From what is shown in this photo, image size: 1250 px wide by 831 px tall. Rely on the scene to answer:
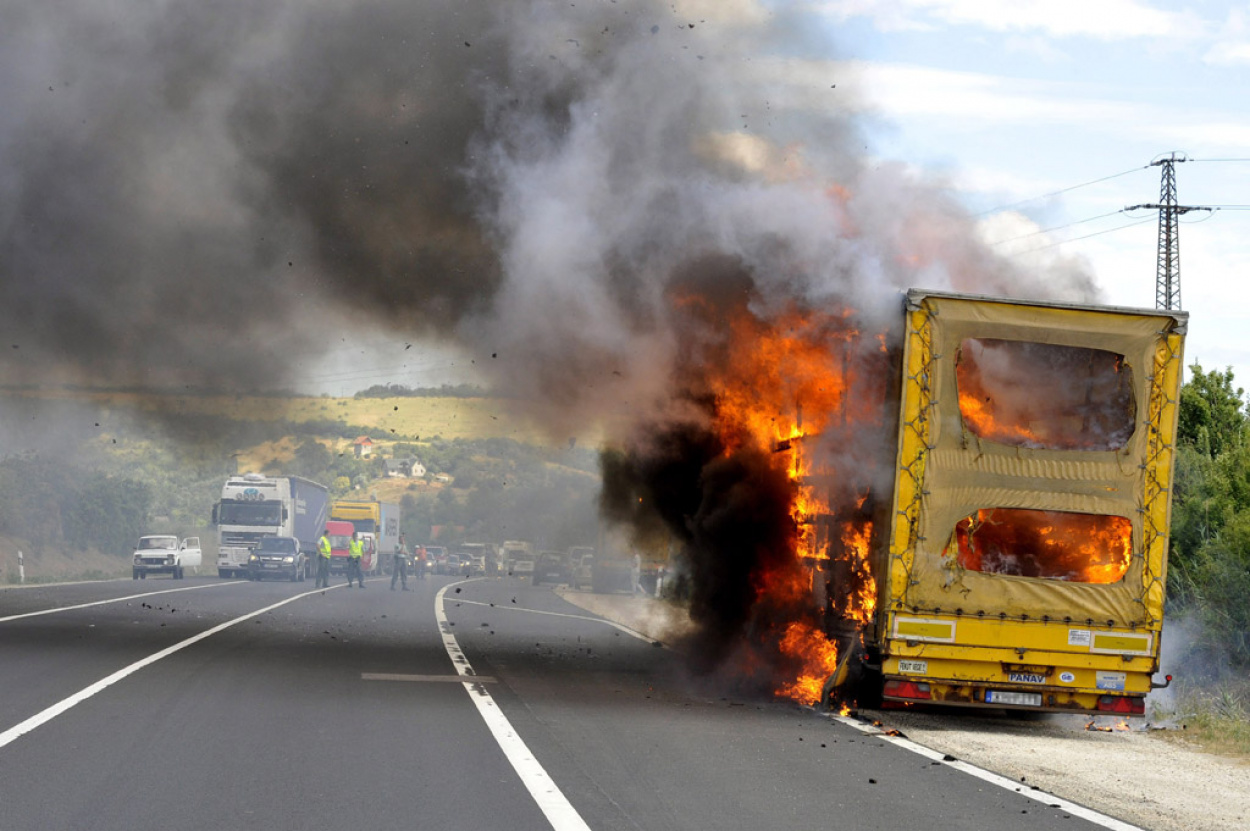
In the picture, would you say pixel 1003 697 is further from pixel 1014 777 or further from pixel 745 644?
pixel 745 644

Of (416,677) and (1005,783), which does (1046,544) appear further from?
(416,677)

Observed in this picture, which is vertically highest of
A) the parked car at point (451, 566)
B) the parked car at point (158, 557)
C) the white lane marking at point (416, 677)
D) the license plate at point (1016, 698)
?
the license plate at point (1016, 698)

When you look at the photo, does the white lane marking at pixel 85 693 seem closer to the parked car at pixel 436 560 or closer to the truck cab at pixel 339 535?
the truck cab at pixel 339 535

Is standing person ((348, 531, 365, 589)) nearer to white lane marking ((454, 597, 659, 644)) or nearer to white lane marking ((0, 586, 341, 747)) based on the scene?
white lane marking ((454, 597, 659, 644))

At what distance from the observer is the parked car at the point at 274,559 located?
50812 millimetres

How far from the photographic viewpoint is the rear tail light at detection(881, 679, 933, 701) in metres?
12.6

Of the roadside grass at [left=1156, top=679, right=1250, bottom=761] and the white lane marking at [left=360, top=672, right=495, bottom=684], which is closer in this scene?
the roadside grass at [left=1156, top=679, right=1250, bottom=761]

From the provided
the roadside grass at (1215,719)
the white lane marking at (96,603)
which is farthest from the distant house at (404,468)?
the roadside grass at (1215,719)

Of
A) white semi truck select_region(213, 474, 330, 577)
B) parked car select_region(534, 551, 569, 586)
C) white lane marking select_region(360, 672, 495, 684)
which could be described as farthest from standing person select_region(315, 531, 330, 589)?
white lane marking select_region(360, 672, 495, 684)

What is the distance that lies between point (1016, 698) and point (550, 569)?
48.1 m

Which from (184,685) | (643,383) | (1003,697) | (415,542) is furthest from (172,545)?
(415,542)

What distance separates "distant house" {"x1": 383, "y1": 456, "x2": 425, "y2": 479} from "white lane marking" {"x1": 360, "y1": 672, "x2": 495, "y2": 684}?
114542 millimetres

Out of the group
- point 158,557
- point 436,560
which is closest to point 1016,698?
point 158,557

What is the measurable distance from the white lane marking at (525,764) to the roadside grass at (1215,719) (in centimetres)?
655
